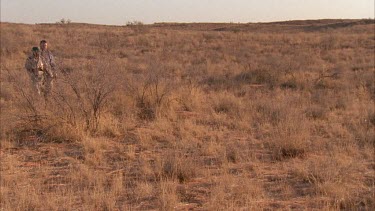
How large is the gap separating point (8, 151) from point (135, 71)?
10.9 m

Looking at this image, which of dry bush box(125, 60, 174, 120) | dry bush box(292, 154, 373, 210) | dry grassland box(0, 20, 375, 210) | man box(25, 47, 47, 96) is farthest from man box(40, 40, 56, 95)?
dry bush box(292, 154, 373, 210)

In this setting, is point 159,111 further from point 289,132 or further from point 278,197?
point 278,197

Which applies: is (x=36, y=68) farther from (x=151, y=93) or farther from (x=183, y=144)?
(x=183, y=144)

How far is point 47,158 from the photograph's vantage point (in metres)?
7.15

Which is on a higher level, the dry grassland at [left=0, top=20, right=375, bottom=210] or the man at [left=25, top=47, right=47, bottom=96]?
the man at [left=25, top=47, right=47, bottom=96]

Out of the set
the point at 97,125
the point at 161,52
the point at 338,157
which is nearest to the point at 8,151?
the point at 97,125

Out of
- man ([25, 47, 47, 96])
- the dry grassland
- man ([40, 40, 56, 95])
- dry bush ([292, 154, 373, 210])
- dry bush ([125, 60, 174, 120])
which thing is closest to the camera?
dry bush ([292, 154, 373, 210])

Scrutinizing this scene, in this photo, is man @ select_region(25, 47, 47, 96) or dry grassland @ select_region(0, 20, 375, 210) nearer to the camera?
dry grassland @ select_region(0, 20, 375, 210)

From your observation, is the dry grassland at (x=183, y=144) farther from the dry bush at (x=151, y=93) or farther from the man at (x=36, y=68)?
the man at (x=36, y=68)

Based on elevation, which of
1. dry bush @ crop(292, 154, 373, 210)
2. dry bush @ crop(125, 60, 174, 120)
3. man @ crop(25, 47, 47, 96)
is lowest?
dry bush @ crop(292, 154, 373, 210)

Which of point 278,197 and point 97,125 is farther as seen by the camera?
point 97,125

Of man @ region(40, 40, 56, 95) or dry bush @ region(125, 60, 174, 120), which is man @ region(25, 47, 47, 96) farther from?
dry bush @ region(125, 60, 174, 120)

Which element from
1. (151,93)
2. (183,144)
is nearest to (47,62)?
(151,93)

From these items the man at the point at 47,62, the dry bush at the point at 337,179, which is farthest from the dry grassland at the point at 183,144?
the man at the point at 47,62
